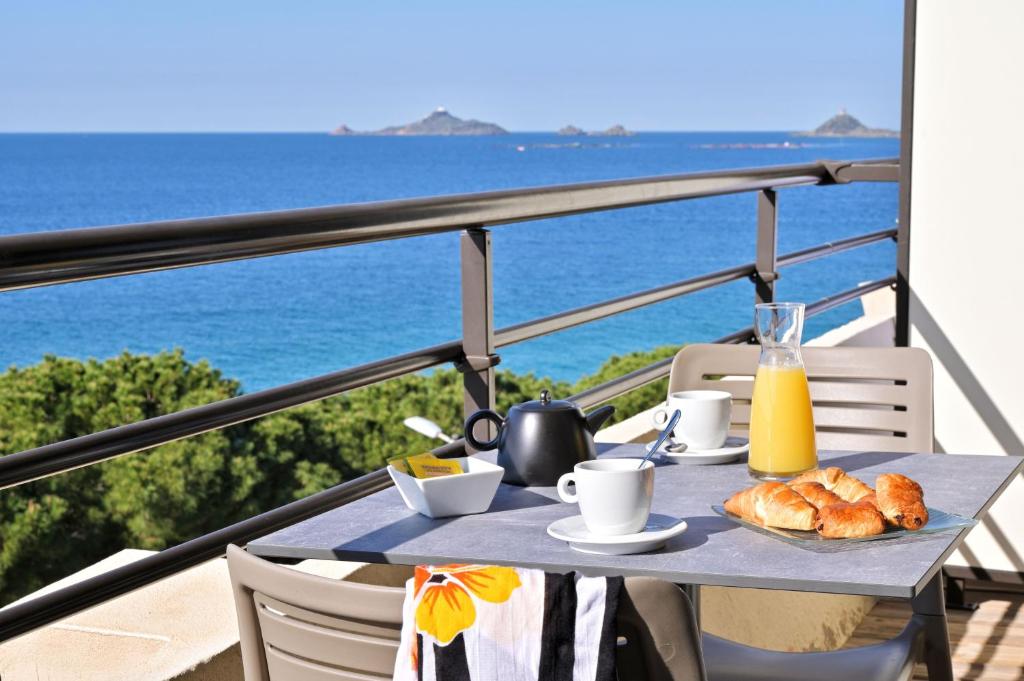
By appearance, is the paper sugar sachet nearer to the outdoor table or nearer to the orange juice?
the outdoor table

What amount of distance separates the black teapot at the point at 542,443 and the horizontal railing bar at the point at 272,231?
34cm

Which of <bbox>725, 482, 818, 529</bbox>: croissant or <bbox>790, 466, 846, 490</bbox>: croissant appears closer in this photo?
<bbox>725, 482, 818, 529</bbox>: croissant

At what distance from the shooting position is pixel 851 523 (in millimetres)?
1125

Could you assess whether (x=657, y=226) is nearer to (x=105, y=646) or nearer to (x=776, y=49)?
(x=776, y=49)

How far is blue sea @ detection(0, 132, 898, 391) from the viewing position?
3172 centimetres

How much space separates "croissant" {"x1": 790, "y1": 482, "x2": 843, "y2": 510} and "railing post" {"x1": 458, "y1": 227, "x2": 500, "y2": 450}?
2.34ft

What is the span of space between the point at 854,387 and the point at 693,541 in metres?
0.94

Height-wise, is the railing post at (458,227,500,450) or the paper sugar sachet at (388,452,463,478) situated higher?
the railing post at (458,227,500,450)

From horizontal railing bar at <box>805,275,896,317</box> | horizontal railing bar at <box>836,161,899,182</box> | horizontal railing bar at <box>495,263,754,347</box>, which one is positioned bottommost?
horizontal railing bar at <box>805,275,896,317</box>

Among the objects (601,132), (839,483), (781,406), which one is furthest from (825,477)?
(601,132)

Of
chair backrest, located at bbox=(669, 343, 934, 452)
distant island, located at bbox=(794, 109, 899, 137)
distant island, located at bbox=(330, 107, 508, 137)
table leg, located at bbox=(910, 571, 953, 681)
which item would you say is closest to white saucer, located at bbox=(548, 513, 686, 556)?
table leg, located at bbox=(910, 571, 953, 681)

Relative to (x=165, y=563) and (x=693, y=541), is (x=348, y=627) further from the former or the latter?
(x=165, y=563)

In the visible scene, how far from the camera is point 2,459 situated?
1101 mm

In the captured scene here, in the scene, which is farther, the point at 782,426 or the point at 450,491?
the point at 782,426
